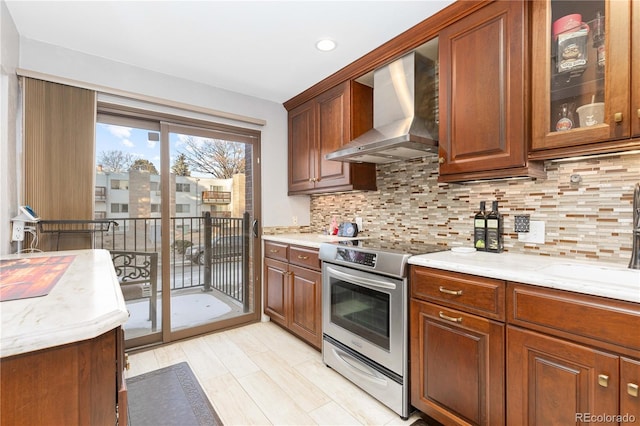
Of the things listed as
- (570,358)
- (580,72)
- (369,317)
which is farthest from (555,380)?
(580,72)

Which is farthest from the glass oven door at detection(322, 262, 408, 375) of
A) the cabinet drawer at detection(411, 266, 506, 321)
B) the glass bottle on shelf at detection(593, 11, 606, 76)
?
the glass bottle on shelf at detection(593, 11, 606, 76)

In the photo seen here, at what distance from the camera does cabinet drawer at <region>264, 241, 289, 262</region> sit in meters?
2.88

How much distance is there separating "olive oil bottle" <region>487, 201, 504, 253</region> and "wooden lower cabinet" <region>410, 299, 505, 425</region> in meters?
0.63

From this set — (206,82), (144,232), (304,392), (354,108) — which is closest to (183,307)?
(144,232)

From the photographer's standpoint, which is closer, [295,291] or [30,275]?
[30,275]

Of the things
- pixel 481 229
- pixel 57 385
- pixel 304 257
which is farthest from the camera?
pixel 304 257

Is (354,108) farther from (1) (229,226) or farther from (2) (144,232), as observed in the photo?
(2) (144,232)

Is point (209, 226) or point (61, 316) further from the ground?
point (209, 226)

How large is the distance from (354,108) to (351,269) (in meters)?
1.42

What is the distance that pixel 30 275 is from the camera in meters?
1.15

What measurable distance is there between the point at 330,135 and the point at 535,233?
1.79 meters

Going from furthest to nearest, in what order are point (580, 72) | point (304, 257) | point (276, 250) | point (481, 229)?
1. point (276, 250)
2. point (304, 257)
3. point (481, 229)
4. point (580, 72)

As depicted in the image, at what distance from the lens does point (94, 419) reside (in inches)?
29.8

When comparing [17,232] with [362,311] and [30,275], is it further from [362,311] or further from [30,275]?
[362,311]
